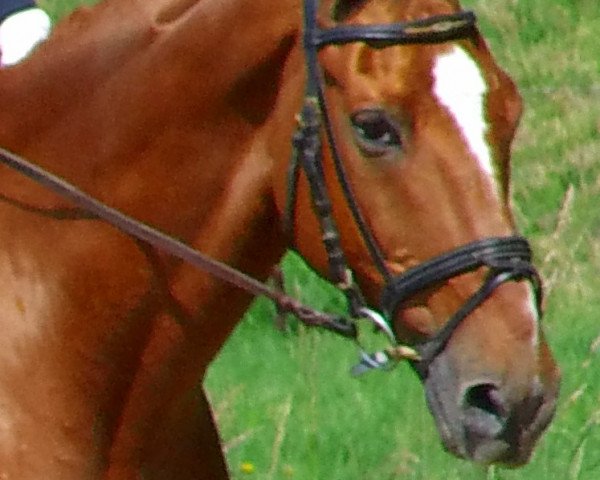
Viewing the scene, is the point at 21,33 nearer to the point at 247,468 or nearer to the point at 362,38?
the point at 362,38

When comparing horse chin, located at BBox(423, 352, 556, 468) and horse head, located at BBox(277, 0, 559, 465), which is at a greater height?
horse head, located at BBox(277, 0, 559, 465)

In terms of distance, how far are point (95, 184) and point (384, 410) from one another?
211 cm

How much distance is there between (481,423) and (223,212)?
567mm

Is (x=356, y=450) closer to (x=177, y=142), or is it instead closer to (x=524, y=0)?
(x=177, y=142)

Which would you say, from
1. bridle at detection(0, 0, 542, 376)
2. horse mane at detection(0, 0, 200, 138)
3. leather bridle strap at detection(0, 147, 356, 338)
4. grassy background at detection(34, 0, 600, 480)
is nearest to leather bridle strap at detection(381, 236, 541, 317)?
bridle at detection(0, 0, 542, 376)

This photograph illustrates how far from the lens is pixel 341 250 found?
8.10 feet

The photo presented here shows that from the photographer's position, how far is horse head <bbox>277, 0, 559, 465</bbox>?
232cm

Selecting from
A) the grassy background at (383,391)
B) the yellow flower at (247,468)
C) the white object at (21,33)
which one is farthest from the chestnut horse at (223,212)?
the grassy background at (383,391)

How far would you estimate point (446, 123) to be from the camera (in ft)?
7.61

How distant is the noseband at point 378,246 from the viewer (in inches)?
91.5

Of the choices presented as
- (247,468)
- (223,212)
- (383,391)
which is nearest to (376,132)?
(223,212)

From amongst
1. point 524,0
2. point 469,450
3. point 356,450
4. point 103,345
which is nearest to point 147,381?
point 103,345

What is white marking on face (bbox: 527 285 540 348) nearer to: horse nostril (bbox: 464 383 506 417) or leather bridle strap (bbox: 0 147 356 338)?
horse nostril (bbox: 464 383 506 417)

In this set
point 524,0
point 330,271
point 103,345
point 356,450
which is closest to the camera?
point 330,271
